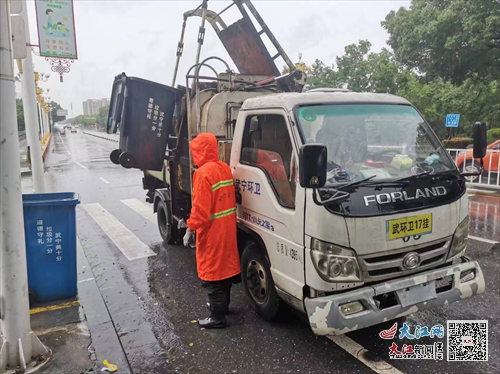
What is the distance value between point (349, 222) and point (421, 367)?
133cm

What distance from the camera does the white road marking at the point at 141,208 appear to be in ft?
28.6

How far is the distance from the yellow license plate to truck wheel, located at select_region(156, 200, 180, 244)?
3933 millimetres

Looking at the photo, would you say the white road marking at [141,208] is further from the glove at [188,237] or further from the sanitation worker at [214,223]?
the sanitation worker at [214,223]

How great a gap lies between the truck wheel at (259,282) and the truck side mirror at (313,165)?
1146 mm

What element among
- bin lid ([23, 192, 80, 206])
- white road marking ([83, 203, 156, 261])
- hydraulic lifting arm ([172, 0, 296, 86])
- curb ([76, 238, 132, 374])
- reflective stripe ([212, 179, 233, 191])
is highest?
hydraulic lifting arm ([172, 0, 296, 86])

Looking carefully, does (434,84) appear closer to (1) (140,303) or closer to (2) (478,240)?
(2) (478,240)

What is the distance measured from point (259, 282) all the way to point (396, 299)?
1.33 metres

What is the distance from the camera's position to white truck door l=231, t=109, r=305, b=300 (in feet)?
10.7

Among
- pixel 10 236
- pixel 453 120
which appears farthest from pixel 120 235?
pixel 453 120

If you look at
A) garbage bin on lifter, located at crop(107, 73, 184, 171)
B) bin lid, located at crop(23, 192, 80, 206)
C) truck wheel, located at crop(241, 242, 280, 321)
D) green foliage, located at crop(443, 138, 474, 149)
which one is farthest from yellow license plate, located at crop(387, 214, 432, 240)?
green foliage, located at crop(443, 138, 474, 149)

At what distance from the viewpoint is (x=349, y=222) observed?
302 cm

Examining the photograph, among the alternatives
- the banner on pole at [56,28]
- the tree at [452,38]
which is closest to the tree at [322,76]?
the tree at [452,38]

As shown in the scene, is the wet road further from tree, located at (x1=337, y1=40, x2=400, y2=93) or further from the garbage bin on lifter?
tree, located at (x1=337, y1=40, x2=400, y2=93)

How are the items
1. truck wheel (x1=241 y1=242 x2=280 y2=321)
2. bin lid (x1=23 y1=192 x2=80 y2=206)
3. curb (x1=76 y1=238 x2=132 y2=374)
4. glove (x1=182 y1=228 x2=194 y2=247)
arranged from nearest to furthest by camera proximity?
curb (x1=76 y1=238 x2=132 y2=374)
truck wheel (x1=241 y1=242 x2=280 y2=321)
glove (x1=182 y1=228 x2=194 y2=247)
bin lid (x1=23 y1=192 x2=80 y2=206)
